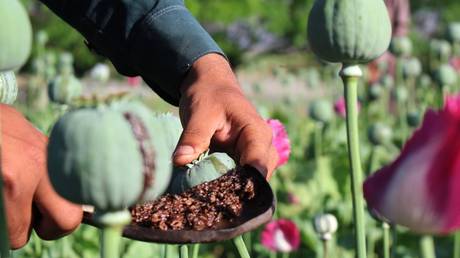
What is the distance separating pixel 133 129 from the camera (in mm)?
521

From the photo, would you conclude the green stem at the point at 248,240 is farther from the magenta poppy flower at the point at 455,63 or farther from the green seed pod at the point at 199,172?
the magenta poppy flower at the point at 455,63

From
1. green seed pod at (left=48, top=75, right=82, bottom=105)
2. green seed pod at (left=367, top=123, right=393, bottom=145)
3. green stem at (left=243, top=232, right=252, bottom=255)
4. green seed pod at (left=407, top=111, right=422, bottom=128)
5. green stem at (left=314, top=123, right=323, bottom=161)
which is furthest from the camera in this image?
green stem at (left=314, top=123, right=323, bottom=161)

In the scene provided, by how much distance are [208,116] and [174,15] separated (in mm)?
217

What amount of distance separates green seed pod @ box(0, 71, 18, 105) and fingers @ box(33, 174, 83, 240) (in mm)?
234

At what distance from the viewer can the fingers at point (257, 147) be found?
104cm

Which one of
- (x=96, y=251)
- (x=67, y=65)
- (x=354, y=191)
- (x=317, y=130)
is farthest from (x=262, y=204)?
(x=317, y=130)

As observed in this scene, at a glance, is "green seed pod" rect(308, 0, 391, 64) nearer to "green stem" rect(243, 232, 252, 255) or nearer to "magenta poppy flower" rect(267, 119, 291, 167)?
→ "magenta poppy flower" rect(267, 119, 291, 167)

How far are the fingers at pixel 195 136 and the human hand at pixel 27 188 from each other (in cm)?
20

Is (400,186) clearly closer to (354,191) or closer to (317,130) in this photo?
(354,191)

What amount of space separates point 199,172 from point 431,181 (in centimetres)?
50

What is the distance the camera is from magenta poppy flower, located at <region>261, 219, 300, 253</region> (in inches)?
79.0

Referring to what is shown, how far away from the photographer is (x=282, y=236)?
2.02m

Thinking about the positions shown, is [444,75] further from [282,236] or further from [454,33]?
[282,236]

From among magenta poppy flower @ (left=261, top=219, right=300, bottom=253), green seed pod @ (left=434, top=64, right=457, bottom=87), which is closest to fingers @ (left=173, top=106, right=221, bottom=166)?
magenta poppy flower @ (left=261, top=219, right=300, bottom=253)
